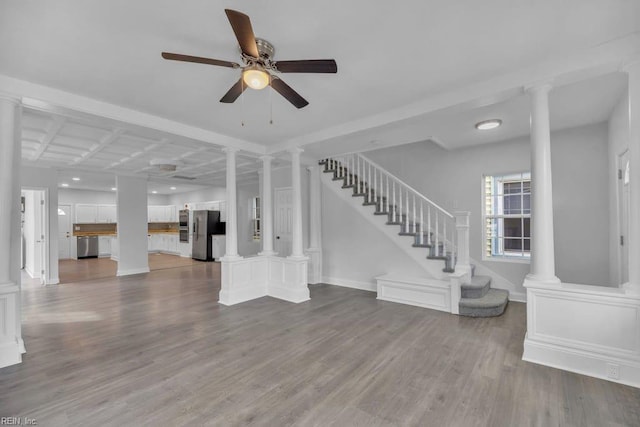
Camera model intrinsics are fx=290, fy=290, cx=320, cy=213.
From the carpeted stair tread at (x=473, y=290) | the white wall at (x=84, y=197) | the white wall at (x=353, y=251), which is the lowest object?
the carpeted stair tread at (x=473, y=290)

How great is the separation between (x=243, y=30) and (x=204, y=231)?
9104mm

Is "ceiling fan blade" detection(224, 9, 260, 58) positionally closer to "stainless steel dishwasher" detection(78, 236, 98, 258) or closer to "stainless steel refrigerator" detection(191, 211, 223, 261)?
"stainless steel refrigerator" detection(191, 211, 223, 261)

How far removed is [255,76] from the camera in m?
2.22

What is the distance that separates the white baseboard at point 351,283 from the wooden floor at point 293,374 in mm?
1262

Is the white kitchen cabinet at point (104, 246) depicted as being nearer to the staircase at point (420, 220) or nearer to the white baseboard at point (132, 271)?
the white baseboard at point (132, 271)

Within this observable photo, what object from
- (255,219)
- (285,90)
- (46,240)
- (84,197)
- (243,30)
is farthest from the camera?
(84,197)

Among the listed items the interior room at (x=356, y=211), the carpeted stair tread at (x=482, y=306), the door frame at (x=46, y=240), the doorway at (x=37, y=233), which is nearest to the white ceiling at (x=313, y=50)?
the interior room at (x=356, y=211)

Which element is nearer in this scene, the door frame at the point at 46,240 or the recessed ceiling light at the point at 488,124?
the recessed ceiling light at the point at 488,124

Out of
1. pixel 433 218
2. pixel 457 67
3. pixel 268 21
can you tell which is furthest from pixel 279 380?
pixel 433 218

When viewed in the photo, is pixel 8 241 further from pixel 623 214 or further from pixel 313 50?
pixel 623 214

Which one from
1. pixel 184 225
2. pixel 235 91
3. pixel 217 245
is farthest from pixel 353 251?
pixel 184 225

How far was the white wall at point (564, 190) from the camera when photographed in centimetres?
436

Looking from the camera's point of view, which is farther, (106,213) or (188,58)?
(106,213)

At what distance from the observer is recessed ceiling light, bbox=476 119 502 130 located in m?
4.11
